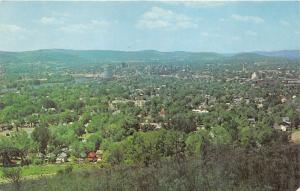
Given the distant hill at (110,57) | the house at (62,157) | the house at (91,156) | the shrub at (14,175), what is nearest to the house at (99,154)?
the house at (91,156)

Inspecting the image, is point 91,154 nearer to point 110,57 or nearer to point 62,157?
point 62,157

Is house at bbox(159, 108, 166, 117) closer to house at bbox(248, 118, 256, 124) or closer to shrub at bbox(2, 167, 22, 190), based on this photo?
house at bbox(248, 118, 256, 124)

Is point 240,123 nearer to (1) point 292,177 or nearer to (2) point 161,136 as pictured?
(2) point 161,136

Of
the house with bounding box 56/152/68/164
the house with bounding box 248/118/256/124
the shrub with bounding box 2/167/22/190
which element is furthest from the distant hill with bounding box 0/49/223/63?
the shrub with bounding box 2/167/22/190

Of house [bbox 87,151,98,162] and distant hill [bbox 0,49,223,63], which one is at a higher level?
distant hill [bbox 0,49,223,63]

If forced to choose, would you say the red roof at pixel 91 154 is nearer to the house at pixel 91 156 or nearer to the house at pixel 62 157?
the house at pixel 91 156

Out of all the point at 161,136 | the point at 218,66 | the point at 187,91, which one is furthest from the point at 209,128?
the point at 218,66

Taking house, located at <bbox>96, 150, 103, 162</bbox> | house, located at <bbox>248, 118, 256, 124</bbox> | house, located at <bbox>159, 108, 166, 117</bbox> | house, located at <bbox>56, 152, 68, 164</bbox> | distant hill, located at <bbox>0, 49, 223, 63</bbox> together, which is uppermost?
distant hill, located at <bbox>0, 49, 223, 63</bbox>

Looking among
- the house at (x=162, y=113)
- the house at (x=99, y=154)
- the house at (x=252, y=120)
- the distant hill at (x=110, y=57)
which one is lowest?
the house at (x=99, y=154)

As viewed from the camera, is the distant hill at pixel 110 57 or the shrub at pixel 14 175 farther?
the distant hill at pixel 110 57

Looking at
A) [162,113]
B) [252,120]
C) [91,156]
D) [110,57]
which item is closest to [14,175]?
[91,156]

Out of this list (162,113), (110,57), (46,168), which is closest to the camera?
(46,168)
